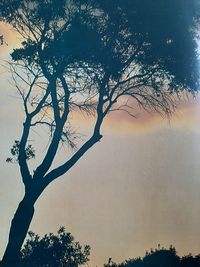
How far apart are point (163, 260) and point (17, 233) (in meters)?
9.11

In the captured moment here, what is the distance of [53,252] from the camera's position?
3325 centimetres

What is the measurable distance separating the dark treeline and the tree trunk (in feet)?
24.8

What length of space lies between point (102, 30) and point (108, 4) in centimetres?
110

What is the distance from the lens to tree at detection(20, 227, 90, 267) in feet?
106

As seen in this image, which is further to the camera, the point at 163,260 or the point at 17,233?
the point at 163,260

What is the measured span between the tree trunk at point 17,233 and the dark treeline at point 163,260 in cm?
755

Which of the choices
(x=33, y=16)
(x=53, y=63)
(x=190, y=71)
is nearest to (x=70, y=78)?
(x=53, y=63)

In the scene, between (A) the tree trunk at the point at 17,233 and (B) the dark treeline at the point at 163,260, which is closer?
(A) the tree trunk at the point at 17,233

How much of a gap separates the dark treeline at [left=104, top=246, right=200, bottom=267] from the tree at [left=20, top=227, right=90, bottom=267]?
87.2 inches

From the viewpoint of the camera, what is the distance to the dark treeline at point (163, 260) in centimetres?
3146

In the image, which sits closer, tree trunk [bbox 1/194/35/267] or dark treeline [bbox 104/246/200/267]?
tree trunk [bbox 1/194/35/267]

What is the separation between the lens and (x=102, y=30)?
2750 centimetres

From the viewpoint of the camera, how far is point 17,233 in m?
26.0

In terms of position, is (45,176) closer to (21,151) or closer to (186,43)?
(21,151)
